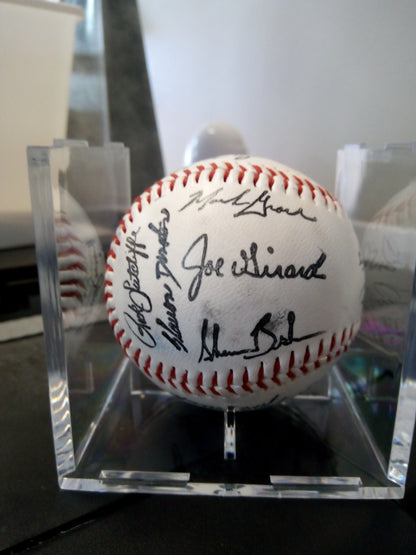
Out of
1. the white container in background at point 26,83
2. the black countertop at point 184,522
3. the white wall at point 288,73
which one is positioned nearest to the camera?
the black countertop at point 184,522

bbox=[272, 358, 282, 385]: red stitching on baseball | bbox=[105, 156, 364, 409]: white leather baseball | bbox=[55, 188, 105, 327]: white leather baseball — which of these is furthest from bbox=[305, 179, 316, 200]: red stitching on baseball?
bbox=[55, 188, 105, 327]: white leather baseball

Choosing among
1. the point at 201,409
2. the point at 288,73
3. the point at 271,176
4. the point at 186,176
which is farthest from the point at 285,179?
the point at 288,73

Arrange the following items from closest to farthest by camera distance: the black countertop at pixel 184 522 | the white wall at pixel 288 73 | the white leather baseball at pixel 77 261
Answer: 1. the black countertop at pixel 184 522
2. the white leather baseball at pixel 77 261
3. the white wall at pixel 288 73

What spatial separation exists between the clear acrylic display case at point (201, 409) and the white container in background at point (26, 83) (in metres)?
0.66

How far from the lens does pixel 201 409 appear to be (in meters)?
0.76

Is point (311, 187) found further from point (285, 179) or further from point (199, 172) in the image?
point (199, 172)

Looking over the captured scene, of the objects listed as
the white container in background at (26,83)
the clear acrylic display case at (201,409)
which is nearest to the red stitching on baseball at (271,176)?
the clear acrylic display case at (201,409)

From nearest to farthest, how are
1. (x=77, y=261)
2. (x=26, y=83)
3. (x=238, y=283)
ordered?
1. (x=238, y=283)
2. (x=77, y=261)
3. (x=26, y=83)

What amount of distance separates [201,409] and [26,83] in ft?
3.84
